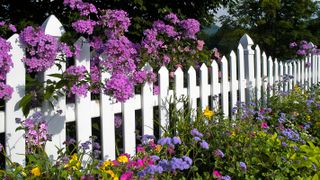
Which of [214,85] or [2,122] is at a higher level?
[214,85]

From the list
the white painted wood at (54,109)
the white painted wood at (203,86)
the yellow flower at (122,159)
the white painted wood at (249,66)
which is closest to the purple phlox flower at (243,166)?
the yellow flower at (122,159)

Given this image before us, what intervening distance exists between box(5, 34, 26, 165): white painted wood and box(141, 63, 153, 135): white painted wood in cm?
91

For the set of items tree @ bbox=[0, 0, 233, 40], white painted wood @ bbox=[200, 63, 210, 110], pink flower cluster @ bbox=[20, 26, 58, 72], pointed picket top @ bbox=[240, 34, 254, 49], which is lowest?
white painted wood @ bbox=[200, 63, 210, 110]

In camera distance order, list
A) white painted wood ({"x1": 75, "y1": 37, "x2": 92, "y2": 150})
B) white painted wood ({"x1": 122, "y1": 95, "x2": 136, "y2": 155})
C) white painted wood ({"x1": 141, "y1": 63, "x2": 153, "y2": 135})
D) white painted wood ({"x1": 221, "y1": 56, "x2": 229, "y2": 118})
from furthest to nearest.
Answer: white painted wood ({"x1": 221, "y1": 56, "x2": 229, "y2": 118})
white painted wood ({"x1": 141, "y1": 63, "x2": 153, "y2": 135})
white painted wood ({"x1": 122, "y1": 95, "x2": 136, "y2": 155})
white painted wood ({"x1": 75, "y1": 37, "x2": 92, "y2": 150})

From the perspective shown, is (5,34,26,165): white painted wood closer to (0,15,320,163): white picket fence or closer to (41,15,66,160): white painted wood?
(0,15,320,163): white picket fence

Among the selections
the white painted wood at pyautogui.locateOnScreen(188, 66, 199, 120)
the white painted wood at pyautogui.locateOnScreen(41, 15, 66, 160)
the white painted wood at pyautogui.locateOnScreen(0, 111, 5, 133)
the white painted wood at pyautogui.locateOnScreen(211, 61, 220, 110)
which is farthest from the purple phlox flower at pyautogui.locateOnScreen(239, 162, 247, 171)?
the white painted wood at pyautogui.locateOnScreen(211, 61, 220, 110)

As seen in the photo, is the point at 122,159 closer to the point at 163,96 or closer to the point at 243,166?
the point at 243,166

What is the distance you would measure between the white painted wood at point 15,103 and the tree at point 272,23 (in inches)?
802

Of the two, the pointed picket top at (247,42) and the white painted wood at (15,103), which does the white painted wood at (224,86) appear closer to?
the pointed picket top at (247,42)

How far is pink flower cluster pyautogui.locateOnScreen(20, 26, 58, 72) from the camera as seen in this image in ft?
6.78

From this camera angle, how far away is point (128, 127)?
105 inches

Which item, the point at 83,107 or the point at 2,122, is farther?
the point at 83,107

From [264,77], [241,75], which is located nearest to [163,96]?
[241,75]

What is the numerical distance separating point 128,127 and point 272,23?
77.5 feet
